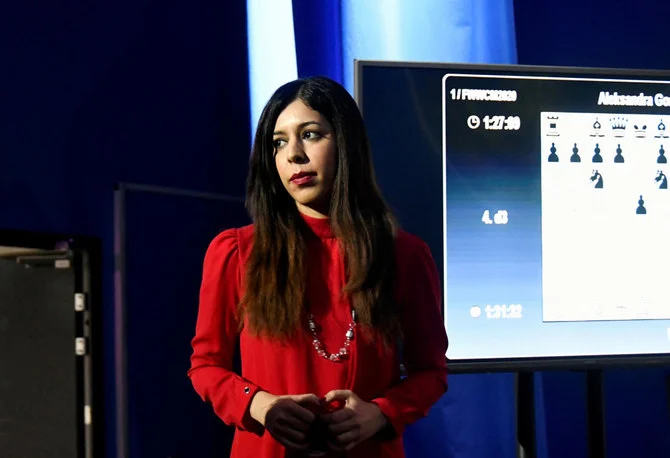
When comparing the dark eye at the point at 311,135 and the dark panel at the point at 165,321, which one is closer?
the dark eye at the point at 311,135

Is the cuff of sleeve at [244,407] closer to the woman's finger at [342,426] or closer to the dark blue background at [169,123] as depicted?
the woman's finger at [342,426]

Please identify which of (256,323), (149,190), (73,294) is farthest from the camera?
(149,190)

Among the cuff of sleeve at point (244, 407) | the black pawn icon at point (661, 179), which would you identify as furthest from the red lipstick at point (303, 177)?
the black pawn icon at point (661, 179)

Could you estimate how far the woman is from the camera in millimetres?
1077

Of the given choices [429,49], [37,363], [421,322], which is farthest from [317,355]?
[429,49]

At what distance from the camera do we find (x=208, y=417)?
2.13 meters

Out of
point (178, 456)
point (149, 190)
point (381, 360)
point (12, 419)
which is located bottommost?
point (178, 456)

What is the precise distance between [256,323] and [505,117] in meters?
0.87

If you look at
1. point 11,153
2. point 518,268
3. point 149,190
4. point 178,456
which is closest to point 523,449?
point 518,268

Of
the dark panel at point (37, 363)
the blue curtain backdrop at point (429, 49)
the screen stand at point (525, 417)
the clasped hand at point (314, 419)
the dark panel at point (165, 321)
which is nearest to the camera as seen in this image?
the clasped hand at point (314, 419)

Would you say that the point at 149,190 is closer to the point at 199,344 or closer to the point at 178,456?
the point at 178,456

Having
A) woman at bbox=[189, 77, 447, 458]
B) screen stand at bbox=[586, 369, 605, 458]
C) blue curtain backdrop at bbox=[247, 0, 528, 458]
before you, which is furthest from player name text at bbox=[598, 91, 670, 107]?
woman at bbox=[189, 77, 447, 458]

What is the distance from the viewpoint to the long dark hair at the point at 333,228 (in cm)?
110

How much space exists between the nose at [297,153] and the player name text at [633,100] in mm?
890
